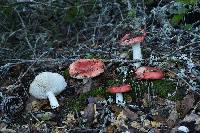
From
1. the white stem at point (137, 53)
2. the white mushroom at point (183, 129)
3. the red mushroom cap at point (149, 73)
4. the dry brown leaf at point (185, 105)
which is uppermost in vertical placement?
the white stem at point (137, 53)

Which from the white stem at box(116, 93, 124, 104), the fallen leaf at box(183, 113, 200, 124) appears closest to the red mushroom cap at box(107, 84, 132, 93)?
the white stem at box(116, 93, 124, 104)

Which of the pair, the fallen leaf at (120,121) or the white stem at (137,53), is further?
the white stem at (137,53)

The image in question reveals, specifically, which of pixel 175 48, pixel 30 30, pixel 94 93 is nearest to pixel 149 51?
pixel 175 48

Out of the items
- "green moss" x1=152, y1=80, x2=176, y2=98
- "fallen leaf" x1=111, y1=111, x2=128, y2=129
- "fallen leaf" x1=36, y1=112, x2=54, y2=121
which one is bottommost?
"fallen leaf" x1=36, y1=112, x2=54, y2=121

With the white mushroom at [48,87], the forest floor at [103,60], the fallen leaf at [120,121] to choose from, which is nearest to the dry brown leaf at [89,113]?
the forest floor at [103,60]

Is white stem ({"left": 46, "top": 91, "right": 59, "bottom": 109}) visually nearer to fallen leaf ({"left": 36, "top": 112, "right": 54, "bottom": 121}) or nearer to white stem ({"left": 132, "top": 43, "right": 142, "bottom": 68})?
fallen leaf ({"left": 36, "top": 112, "right": 54, "bottom": 121})

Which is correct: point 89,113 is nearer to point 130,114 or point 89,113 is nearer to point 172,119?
point 130,114

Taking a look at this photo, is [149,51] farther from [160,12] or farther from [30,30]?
[30,30]

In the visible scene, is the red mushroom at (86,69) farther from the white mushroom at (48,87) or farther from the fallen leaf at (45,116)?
the fallen leaf at (45,116)
